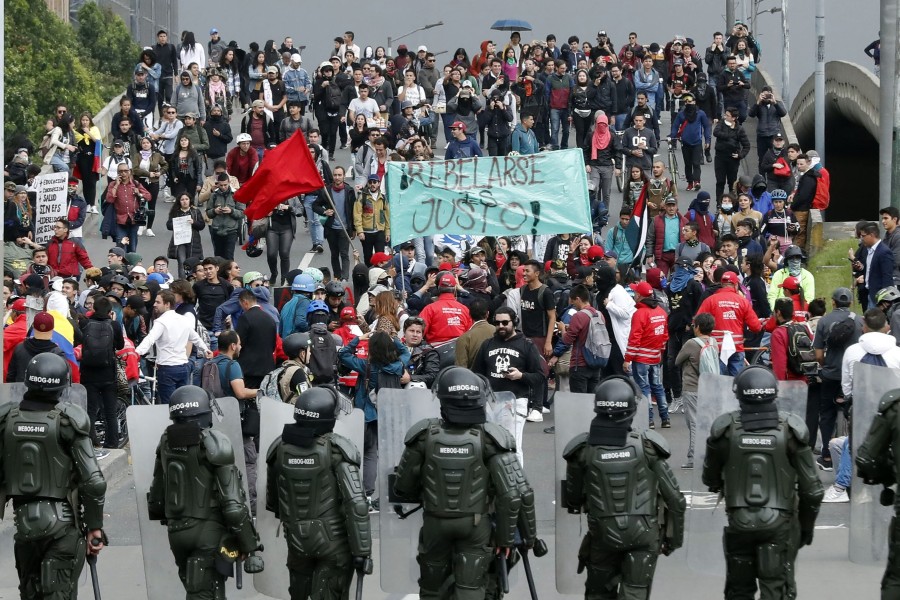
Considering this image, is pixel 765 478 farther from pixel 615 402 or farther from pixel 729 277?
pixel 729 277

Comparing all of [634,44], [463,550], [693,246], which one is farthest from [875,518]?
[634,44]

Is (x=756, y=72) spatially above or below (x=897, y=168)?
above

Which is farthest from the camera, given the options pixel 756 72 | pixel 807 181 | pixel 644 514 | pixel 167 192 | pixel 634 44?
pixel 756 72

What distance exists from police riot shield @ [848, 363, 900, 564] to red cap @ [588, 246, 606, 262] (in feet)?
22.3

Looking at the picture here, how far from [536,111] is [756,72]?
9.08m

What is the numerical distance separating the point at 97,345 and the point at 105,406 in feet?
1.99

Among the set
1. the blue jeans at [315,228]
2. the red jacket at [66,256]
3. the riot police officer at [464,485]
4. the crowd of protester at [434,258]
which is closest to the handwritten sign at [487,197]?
the crowd of protester at [434,258]

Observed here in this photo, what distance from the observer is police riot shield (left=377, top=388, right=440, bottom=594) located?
10086 mm

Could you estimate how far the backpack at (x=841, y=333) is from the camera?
41.4 ft

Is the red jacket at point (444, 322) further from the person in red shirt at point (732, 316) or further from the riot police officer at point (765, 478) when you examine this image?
the riot police officer at point (765, 478)

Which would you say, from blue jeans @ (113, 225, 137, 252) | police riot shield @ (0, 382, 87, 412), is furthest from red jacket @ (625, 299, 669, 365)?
blue jeans @ (113, 225, 137, 252)

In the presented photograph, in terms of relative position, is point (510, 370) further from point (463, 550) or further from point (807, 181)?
point (807, 181)

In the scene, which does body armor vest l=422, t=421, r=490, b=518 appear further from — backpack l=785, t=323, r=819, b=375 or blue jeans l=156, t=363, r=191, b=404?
blue jeans l=156, t=363, r=191, b=404

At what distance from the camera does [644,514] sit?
904cm
